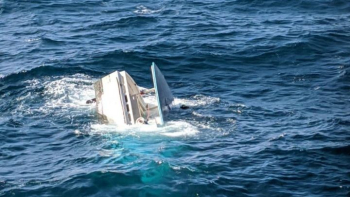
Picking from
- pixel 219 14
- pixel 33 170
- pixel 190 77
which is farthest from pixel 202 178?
pixel 219 14

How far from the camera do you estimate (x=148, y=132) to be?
4078cm

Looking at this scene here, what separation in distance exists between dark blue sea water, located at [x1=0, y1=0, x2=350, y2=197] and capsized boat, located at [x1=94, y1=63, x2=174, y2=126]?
38.9 inches

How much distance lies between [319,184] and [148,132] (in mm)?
11840

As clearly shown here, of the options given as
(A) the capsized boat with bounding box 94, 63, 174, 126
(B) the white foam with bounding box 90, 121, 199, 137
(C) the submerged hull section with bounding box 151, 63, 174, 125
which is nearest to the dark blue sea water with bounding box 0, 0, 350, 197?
(B) the white foam with bounding box 90, 121, 199, 137

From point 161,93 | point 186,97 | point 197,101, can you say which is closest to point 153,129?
point 161,93

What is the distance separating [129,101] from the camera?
143ft

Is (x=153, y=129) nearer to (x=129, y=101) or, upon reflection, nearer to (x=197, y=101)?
(x=129, y=101)

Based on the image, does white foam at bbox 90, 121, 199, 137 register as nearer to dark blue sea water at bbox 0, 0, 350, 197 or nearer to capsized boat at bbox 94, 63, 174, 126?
dark blue sea water at bbox 0, 0, 350, 197

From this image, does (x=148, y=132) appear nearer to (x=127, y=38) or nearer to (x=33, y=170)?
(x=33, y=170)

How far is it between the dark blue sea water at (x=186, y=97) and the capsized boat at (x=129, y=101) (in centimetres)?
99

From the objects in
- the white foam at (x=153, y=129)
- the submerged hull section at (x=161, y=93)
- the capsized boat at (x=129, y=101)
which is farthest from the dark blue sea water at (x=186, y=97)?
the capsized boat at (x=129, y=101)

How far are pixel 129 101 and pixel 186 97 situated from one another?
17.1 feet

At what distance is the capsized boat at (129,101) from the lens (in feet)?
141

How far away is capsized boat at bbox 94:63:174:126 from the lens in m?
42.9
